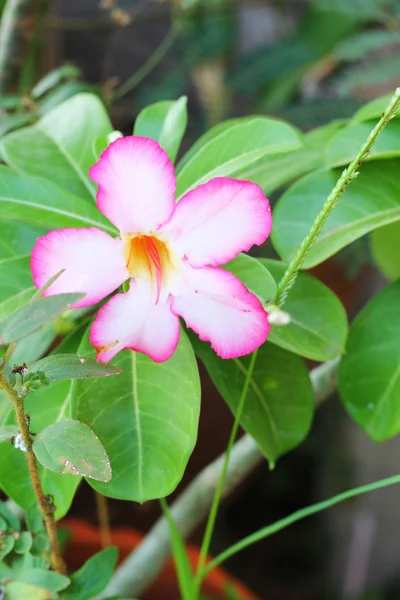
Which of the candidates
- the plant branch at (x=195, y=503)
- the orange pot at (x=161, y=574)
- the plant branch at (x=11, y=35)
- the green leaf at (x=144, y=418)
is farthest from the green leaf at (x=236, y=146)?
the orange pot at (x=161, y=574)

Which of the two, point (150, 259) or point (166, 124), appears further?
point (166, 124)

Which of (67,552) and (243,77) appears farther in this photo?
(243,77)

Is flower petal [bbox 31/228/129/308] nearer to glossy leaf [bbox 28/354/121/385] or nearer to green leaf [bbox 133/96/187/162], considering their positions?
glossy leaf [bbox 28/354/121/385]

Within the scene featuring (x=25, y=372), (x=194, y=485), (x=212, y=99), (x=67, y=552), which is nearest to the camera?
(x=25, y=372)

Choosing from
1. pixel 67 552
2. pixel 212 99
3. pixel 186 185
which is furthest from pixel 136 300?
pixel 212 99

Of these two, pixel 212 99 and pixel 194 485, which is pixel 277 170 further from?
pixel 212 99

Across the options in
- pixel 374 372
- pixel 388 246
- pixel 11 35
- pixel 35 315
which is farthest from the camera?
pixel 11 35

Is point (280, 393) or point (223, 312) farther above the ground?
point (223, 312)

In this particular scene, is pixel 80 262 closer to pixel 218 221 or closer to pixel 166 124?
pixel 218 221

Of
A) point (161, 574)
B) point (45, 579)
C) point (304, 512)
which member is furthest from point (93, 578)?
point (161, 574)
